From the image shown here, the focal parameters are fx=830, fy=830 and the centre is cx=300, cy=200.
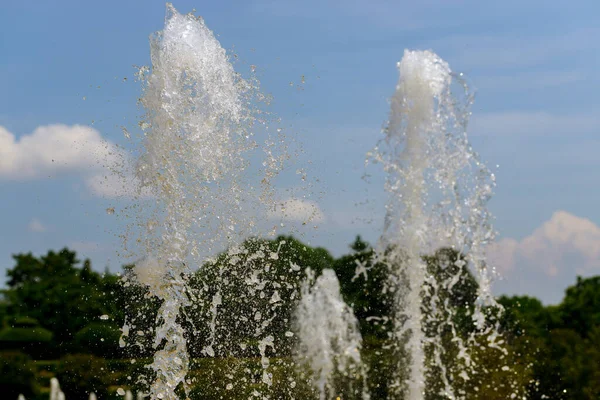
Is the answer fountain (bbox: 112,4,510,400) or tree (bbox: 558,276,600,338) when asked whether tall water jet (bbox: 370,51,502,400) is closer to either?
fountain (bbox: 112,4,510,400)

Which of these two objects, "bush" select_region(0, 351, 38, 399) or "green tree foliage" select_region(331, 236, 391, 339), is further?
"green tree foliage" select_region(331, 236, 391, 339)

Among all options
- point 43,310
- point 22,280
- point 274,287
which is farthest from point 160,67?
point 22,280

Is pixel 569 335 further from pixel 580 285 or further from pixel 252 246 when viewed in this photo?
pixel 252 246

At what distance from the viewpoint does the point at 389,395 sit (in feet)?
49.9

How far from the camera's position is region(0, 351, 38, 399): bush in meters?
18.8

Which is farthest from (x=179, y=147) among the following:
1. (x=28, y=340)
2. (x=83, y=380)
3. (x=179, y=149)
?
(x=28, y=340)

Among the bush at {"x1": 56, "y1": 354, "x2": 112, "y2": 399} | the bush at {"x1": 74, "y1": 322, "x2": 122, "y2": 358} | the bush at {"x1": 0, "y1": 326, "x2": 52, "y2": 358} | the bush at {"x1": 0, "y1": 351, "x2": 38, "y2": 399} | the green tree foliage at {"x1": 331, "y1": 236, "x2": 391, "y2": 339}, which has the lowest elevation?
the bush at {"x1": 56, "y1": 354, "x2": 112, "y2": 399}

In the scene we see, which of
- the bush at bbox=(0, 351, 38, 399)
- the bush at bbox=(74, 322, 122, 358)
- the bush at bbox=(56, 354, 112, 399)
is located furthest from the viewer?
the bush at bbox=(74, 322, 122, 358)

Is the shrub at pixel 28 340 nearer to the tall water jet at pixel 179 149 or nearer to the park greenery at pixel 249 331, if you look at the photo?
the park greenery at pixel 249 331

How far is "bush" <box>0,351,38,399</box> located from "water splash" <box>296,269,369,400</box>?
6.88 metres

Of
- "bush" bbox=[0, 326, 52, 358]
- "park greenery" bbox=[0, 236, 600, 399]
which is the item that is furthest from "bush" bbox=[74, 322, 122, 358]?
"bush" bbox=[0, 326, 52, 358]

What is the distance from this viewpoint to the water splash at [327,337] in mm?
13195

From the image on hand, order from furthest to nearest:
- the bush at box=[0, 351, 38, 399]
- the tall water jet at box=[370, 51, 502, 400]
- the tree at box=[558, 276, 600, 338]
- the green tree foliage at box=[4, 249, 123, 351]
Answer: the green tree foliage at box=[4, 249, 123, 351], the tree at box=[558, 276, 600, 338], the bush at box=[0, 351, 38, 399], the tall water jet at box=[370, 51, 502, 400]

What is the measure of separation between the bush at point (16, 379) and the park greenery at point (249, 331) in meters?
0.03
